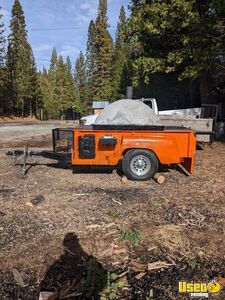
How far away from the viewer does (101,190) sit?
23.8 ft

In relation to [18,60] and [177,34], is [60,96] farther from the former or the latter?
[177,34]

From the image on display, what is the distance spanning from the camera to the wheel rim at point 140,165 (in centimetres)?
786

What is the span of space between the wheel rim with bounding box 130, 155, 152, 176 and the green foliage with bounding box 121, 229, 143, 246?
3.05 meters

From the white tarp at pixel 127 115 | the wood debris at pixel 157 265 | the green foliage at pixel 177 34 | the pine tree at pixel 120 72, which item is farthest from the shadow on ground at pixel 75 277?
the pine tree at pixel 120 72

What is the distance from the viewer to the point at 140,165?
26.0ft

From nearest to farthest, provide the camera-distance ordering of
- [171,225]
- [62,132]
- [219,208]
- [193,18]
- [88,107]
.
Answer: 1. [171,225]
2. [219,208]
3. [62,132]
4. [193,18]
5. [88,107]

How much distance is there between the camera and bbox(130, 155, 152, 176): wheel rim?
7.86 meters

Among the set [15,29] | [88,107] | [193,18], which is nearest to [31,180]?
[193,18]

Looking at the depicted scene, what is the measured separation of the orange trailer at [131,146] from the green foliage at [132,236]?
10.0ft

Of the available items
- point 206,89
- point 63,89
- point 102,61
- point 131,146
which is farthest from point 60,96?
point 131,146

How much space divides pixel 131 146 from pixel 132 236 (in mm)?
3277

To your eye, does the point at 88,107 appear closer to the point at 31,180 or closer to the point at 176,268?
the point at 31,180

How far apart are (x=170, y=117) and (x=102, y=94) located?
142 ft

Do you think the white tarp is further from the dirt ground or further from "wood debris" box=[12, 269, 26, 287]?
"wood debris" box=[12, 269, 26, 287]
